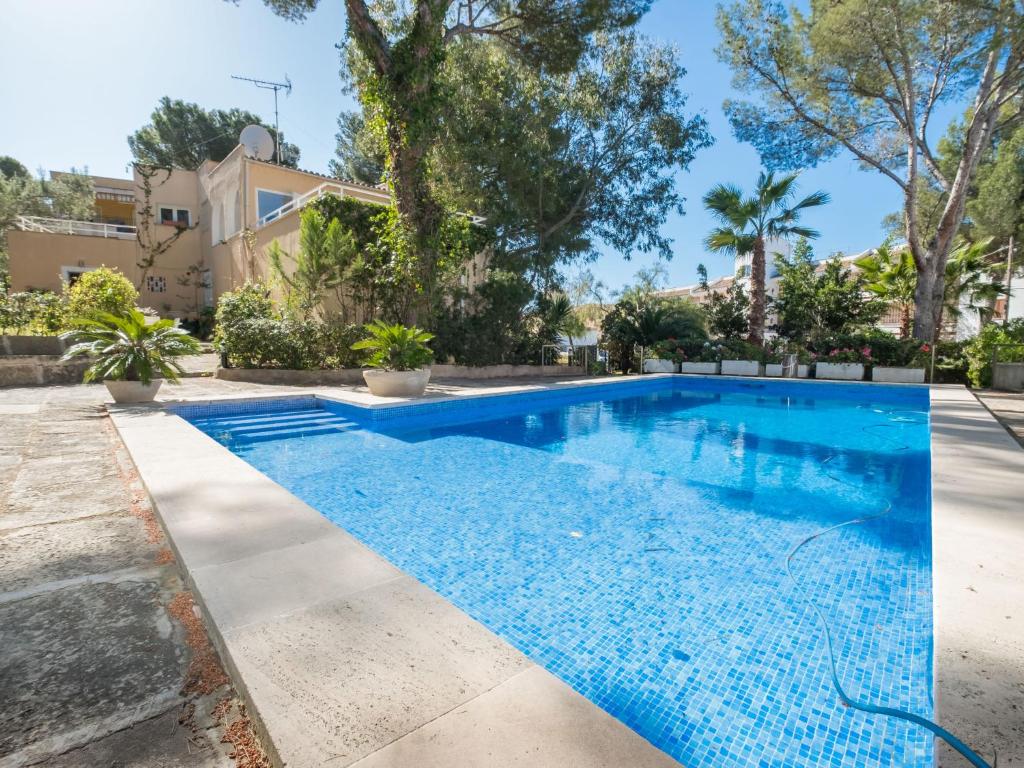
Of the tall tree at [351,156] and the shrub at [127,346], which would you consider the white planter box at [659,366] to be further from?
the tall tree at [351,156]

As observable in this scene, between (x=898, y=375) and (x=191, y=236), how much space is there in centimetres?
2396

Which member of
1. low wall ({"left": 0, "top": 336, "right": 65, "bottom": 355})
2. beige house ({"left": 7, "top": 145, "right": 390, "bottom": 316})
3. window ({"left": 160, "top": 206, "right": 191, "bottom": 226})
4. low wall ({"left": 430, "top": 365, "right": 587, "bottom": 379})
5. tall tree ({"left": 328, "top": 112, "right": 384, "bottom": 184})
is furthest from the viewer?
tall tree ({"left": 328, "top": 112, "right": 384, "bottom": 184})

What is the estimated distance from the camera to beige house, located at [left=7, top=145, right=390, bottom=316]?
15398 millimetres

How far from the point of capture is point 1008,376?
10906 millimetres

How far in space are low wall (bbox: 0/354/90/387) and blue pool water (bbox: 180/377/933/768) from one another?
3.84 m

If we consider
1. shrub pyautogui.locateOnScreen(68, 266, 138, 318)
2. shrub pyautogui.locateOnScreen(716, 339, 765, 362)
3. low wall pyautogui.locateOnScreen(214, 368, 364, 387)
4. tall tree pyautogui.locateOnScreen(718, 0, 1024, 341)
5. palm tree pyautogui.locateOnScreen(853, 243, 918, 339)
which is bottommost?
low wall pyautogui.locateOnScreen(214, 368, 364, 387)

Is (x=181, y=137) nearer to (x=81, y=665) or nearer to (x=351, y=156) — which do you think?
(x=351, y=156)

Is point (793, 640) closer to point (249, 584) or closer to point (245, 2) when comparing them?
point (249, 584)

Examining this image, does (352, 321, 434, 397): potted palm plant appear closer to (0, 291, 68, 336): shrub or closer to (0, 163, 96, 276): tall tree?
(0, 291, 68, 336): shrub

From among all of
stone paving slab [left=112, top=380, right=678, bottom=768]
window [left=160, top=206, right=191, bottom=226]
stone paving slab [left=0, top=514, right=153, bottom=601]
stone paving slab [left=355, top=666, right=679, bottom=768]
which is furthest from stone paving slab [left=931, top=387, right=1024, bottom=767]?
window [left=160, top=206, right=191, bottom=226]

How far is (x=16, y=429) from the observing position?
16.1 ft

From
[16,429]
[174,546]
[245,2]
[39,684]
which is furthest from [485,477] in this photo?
[245,2]

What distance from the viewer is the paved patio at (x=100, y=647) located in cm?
122

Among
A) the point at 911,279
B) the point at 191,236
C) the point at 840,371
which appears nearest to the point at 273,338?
the point at 840,371
